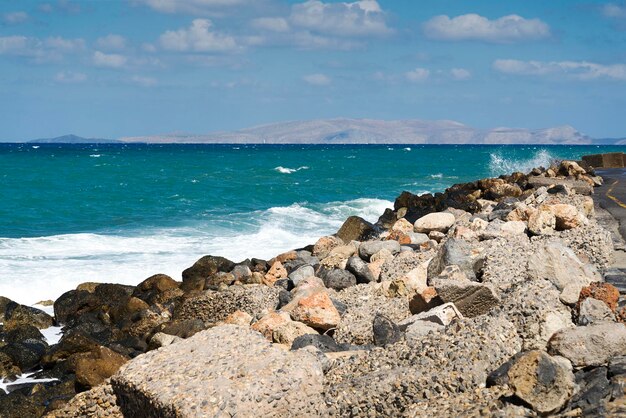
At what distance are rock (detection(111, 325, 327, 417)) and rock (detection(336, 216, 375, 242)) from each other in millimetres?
10119

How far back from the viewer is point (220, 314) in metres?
11.7

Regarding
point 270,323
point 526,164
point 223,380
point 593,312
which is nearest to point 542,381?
point 593,312

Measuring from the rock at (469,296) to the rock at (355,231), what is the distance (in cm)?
915

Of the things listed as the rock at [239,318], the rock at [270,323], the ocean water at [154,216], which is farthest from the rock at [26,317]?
the rock at [270,323]

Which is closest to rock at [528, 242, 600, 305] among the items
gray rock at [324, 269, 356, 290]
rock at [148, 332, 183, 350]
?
gray rock at [324, 269, 356, 290]

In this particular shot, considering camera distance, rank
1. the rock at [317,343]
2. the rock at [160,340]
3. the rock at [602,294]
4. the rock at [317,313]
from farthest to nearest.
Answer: the rock at [160,340], the rock at [317,313], the rock at [317,343], the rock at [602,294]

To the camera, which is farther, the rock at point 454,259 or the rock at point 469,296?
the rock at point 454,259

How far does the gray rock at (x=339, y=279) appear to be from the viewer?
11359 millimetres

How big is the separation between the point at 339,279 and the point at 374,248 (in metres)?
1.62

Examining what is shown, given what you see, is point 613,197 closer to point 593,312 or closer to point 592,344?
point 593,312

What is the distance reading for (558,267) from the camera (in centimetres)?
873

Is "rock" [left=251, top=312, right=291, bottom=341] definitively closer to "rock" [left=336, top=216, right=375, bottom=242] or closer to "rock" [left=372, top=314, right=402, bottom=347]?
"rock" [left=372, top=314, right=402, bottom=347]

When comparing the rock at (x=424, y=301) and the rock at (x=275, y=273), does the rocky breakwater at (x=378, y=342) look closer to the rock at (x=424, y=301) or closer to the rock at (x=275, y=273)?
the rock at (x=424, y=301)

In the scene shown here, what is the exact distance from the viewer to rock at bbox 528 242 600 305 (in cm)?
865
